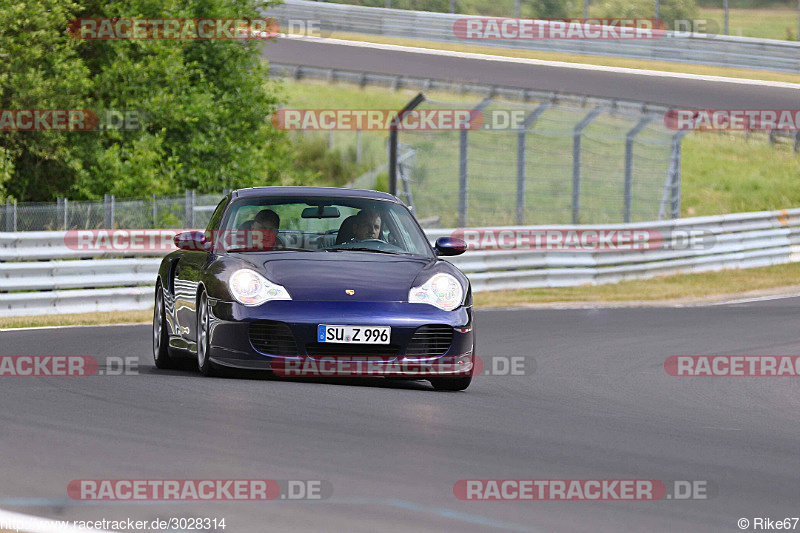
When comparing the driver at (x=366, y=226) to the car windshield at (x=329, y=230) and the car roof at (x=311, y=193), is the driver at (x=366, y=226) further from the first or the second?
the car roof at (x=311, y=193)

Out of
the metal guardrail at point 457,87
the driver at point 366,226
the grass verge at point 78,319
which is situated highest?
the metal guardrail at point 457,87

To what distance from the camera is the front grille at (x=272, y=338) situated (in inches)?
359

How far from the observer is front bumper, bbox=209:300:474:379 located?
9109 millimetres

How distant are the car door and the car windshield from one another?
185 mm

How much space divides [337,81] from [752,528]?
119 ft

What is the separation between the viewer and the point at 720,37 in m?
41.2

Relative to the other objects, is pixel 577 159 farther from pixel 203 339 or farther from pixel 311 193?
pixel 203 339

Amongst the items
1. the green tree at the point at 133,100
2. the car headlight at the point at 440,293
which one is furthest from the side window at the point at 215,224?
the green tree at the point at 133,100

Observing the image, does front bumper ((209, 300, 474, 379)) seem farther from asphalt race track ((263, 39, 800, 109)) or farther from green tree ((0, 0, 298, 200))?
asphalt race track ((263, 39, 800, 109))

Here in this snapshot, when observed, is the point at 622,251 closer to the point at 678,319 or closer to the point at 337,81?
the point at 678,319

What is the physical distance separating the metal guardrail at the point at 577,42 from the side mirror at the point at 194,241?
32107 millimetres

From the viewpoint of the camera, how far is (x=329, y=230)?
10.3 m

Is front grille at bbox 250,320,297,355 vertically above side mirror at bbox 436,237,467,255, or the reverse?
side mirror at bbox 436,237,467,255

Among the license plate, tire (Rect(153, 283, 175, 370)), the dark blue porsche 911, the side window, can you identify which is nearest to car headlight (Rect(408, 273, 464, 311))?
the dark blue porsche 911
